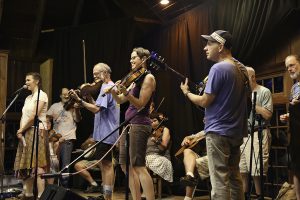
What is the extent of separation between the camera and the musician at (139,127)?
340 centimetres

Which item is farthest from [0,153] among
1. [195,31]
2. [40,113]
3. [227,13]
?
[227,13]

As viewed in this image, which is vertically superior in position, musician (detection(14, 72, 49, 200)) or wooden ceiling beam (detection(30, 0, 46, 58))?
wooden ceiling beam (detection(30, 0, 46, 58))

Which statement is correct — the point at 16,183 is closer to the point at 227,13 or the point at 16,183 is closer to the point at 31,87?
the point at 31,87

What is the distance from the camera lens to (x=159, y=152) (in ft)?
18.8

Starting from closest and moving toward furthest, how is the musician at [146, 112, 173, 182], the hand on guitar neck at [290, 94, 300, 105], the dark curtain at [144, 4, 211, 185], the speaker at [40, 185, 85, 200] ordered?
the speaker at [40, 185, 85, 200]
the hand on guitar neck at [290, 94, 300, 105]
the musician at [146, 112, 173, 182]
the dark curtain at [144, 4, 211, 185]

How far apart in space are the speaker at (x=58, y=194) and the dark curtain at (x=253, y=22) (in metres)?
3.07

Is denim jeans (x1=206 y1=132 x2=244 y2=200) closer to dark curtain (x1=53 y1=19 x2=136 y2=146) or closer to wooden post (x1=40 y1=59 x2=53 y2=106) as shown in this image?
dark curtain (x1=53 y1=19 x2=136 y2=146)

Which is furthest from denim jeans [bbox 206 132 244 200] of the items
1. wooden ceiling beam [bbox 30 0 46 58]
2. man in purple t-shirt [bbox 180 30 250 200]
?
wooden ceiling beam [bbox 30 0 46 58]

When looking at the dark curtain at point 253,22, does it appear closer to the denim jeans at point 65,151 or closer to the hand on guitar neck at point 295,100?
the hand on guitar neck at point 295,100

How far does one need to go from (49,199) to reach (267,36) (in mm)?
3286

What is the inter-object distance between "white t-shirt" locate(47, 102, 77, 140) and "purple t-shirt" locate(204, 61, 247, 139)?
401 centimetres

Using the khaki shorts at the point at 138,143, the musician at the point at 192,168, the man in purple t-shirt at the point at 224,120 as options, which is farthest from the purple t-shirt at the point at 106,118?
the man in purple t-shirt at the point at 224,120

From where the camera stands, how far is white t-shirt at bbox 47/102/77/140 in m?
6.47

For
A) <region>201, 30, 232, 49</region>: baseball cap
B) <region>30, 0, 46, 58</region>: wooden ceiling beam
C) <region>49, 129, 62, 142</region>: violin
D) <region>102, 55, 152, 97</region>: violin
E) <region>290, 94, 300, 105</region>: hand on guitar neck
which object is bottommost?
<region>49, 129, 62, 142</region>: violin
